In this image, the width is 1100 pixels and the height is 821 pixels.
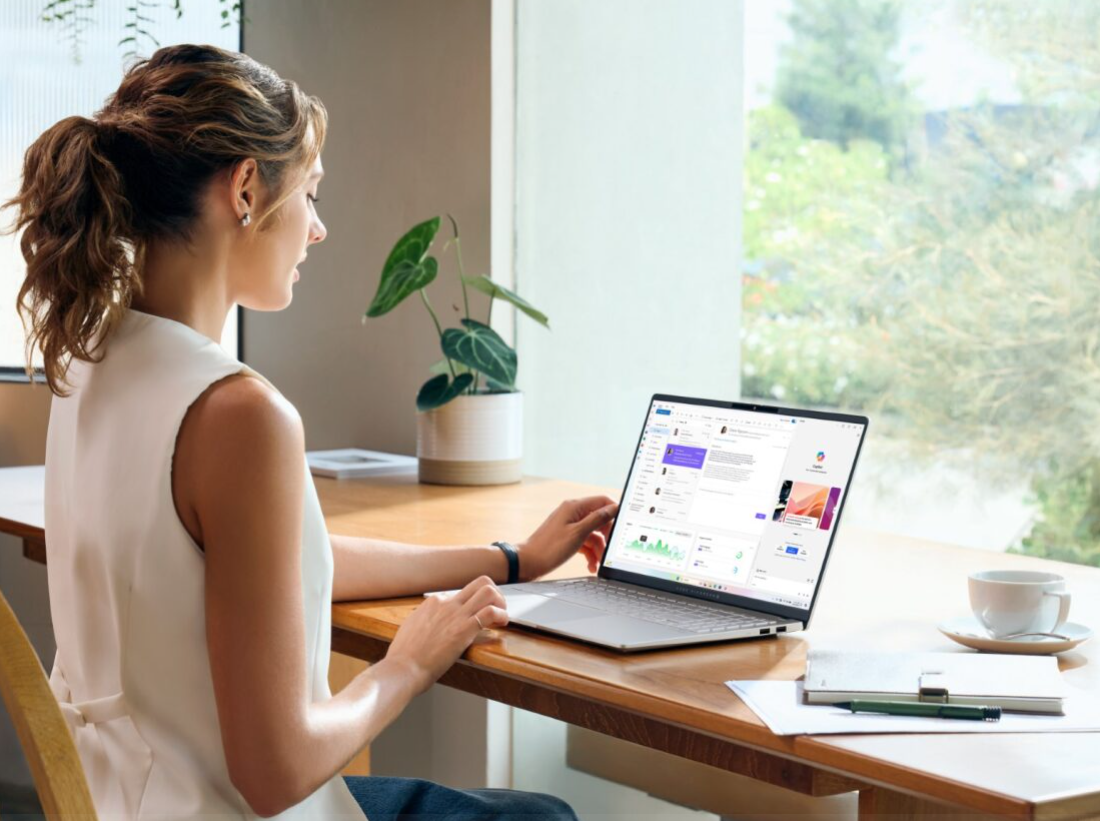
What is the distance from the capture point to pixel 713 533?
139 cm

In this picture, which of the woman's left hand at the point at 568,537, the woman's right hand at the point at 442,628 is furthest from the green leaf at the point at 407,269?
the woman's right hand at the point at 442,628

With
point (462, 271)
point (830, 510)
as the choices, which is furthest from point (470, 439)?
point (830, 510)

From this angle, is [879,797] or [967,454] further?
[967,454]

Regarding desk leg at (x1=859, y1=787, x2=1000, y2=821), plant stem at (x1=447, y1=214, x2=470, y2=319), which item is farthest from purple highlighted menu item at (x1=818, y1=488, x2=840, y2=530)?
plant stem at (x1=447, y1=214, x2=470, y2=319)

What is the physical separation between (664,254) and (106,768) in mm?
1635

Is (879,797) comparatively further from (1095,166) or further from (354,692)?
(1095,166)

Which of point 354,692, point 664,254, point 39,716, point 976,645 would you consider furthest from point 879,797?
point 664,254

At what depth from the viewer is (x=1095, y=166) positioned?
6.13 ft

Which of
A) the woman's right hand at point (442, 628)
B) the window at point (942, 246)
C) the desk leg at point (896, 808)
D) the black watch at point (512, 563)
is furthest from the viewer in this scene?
the window at point (942, 246)

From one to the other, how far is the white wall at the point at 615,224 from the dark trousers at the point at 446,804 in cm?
113

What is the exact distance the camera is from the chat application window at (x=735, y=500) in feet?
4.30

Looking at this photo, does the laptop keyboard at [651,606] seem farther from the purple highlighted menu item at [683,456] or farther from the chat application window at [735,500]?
the purple highlighted menu item at [683,456]

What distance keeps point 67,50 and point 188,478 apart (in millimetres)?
2162

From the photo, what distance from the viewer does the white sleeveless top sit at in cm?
106
